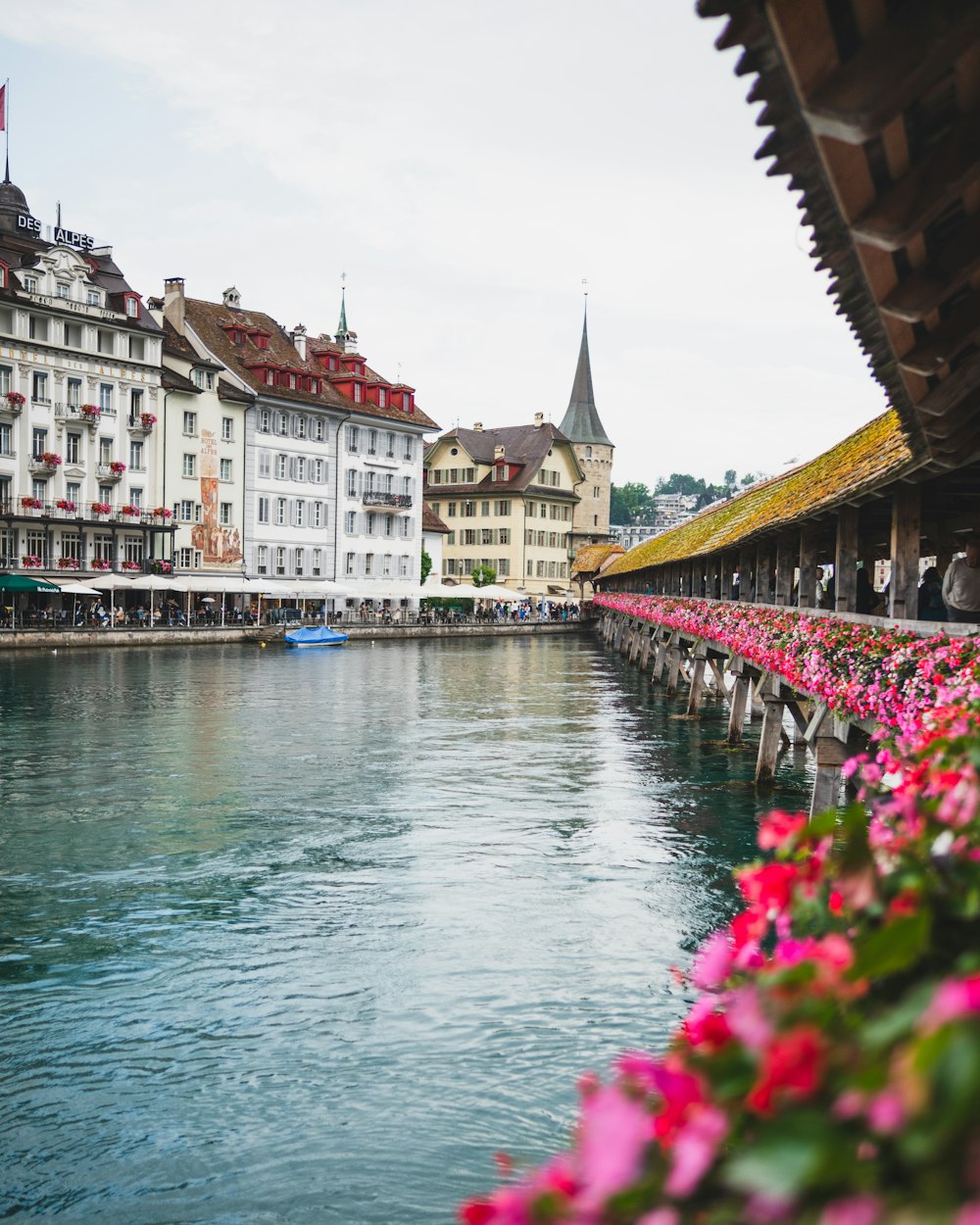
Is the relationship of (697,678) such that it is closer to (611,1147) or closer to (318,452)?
(611,1147)

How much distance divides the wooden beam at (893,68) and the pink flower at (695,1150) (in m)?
2.39

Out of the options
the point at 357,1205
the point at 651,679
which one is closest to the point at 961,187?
the point at 357,1205

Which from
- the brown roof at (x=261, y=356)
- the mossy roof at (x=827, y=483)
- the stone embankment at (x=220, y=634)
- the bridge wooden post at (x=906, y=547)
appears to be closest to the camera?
the mossy roof at (x=827, y=483)

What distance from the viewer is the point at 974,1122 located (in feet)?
4.47

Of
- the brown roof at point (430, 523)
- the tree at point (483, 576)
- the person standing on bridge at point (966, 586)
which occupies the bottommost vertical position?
the person standing on bridge at point (966, 586)

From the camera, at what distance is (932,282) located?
16.7ft

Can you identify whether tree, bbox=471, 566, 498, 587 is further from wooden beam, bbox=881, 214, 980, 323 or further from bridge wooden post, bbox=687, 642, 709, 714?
wooden beam, bbox=881, 214, 980, 323

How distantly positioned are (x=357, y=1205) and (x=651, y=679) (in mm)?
32436

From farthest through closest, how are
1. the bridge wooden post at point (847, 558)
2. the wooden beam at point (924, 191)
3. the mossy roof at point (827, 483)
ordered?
the bridge wooden post at point (847, 558) → the mossy roof at point (827, 483) → the wooden beam at point (924, 191)

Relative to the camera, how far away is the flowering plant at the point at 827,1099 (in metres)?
1.33

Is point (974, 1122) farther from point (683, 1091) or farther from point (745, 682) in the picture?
point (745, 682)

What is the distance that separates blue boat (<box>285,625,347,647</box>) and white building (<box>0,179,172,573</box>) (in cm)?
728

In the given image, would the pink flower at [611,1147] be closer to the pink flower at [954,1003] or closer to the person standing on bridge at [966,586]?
the pink flower at [954,1003]

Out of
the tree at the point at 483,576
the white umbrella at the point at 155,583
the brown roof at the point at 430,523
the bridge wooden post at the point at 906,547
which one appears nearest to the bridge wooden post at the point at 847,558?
the bridge wooden post at the point at 906,547
